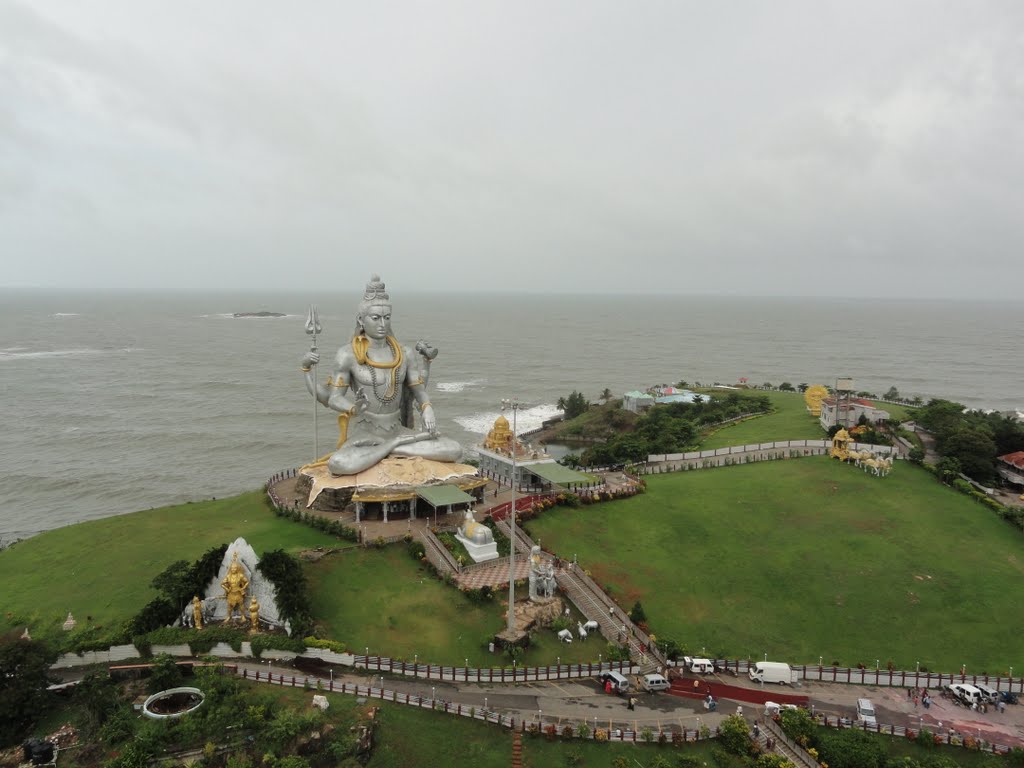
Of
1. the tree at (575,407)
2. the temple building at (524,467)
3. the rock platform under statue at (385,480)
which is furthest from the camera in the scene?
the tree at (575,407)

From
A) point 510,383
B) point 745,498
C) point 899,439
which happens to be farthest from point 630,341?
point 745,498

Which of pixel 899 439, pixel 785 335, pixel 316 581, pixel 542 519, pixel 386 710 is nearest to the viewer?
pixel 386 710

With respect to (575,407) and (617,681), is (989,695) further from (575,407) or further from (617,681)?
(575,407)

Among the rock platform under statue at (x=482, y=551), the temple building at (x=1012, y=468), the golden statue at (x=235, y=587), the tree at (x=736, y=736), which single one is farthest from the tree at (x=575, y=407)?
the tree at (x=736, y=736)

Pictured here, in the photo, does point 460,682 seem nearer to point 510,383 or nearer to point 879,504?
point 879,504

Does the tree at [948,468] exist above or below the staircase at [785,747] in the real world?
above

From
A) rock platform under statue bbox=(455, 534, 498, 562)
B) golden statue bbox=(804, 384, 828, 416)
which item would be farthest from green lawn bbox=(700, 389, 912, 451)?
rock platform under statue bbox=(455, 534, 498, 562)

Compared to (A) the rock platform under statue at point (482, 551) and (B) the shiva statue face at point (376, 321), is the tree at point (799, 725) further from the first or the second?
(B) the shiva statue face at point (376, 321)
